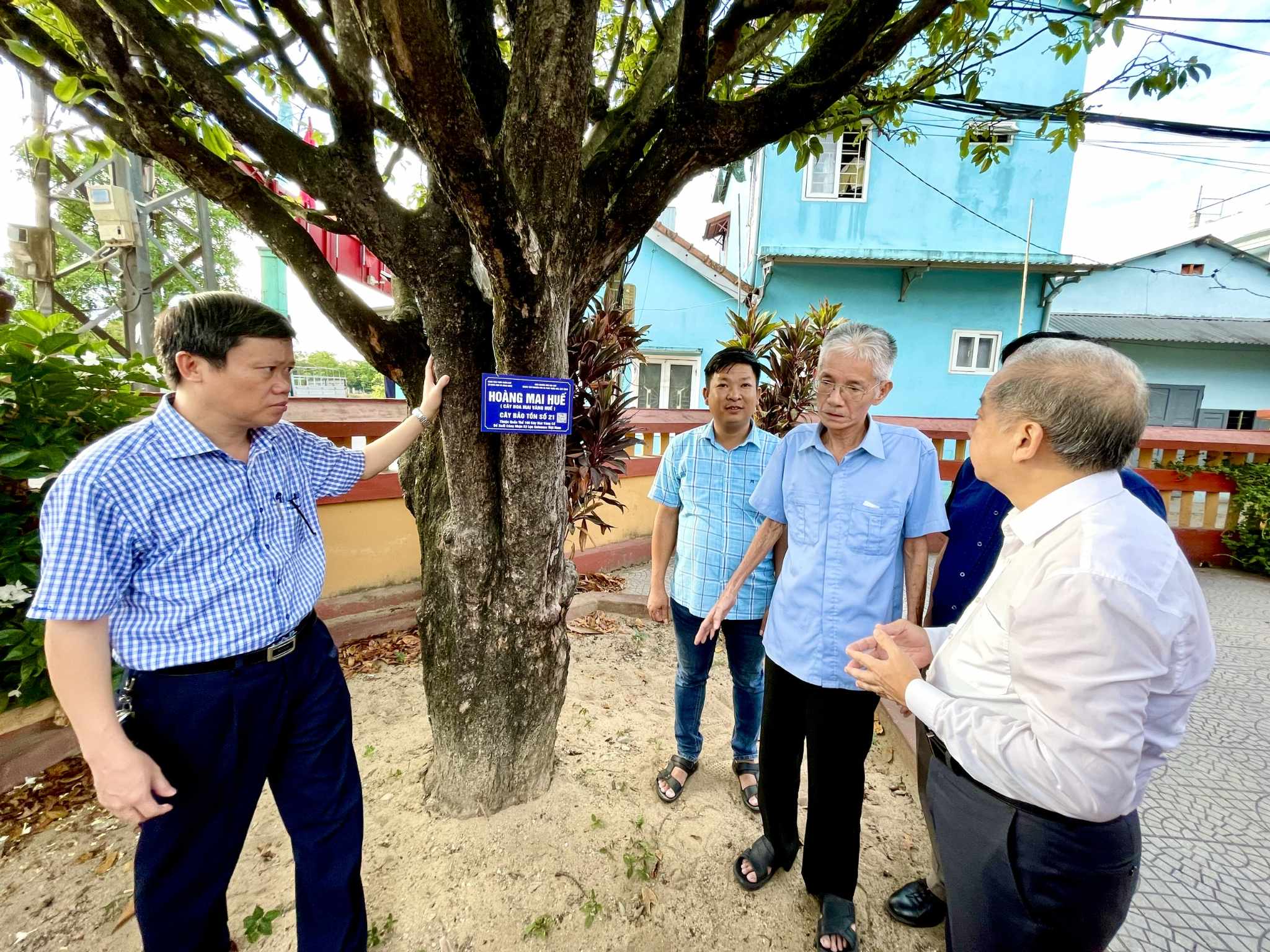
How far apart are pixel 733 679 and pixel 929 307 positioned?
903cm

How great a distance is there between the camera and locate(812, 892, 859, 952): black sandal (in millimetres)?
1837

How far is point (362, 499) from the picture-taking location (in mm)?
3820

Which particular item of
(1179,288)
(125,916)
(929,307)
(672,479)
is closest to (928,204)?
(929,307)

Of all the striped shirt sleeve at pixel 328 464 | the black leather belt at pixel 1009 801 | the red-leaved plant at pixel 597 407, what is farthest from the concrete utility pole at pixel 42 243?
the black leather belt at pixel 1009 801

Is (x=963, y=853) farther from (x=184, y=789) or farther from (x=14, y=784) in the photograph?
(x=14, y=784)

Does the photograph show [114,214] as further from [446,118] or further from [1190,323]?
[1190,323]

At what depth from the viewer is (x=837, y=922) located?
6.09ft

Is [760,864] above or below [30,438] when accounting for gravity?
below

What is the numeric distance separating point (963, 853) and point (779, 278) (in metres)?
9.45

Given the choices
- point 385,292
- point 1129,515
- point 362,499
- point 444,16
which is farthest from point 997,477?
point 385,292

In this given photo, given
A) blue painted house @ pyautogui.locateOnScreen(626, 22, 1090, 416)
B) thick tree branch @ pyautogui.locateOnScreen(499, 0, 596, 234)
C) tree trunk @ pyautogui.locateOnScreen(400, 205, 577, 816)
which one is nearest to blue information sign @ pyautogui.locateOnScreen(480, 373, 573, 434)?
tree trunk @ pyautogui.locateOnScreen(400, 205, 577, 816)

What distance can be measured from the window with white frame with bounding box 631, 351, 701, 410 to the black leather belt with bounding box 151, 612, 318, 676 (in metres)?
8.95

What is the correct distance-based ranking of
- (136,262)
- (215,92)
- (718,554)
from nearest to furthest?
(215,92), (718,554), (136,262)

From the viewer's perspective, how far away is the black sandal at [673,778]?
2459mm
